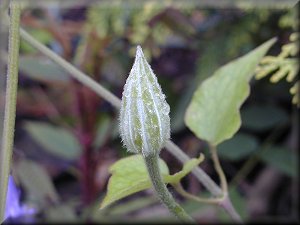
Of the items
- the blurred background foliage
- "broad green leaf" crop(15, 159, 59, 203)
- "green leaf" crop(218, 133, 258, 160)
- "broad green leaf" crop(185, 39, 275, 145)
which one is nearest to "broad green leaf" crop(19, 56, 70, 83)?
the blurred background foliage

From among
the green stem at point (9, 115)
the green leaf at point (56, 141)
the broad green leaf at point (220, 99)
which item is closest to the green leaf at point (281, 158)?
the green leaf at point (56, 141)

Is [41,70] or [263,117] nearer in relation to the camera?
[41,70]

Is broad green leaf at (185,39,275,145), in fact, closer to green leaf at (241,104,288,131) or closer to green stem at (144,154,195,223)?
green stem at (144,154,195,223)

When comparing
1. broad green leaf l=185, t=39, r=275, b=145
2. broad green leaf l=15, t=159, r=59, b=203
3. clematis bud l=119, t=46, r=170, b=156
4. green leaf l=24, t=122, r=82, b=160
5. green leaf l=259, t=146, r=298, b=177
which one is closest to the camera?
clematis bud l=119, t=46, r=170, b=156

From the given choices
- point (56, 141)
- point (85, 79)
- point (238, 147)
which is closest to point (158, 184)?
point (85, 79)

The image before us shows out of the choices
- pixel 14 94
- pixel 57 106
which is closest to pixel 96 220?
pixel 57 106

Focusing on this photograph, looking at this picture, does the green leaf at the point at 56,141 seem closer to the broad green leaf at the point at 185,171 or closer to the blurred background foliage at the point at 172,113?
the blurred background foliage at the point at 172,113

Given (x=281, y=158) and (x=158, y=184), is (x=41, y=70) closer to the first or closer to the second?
(x=281, y=158)
